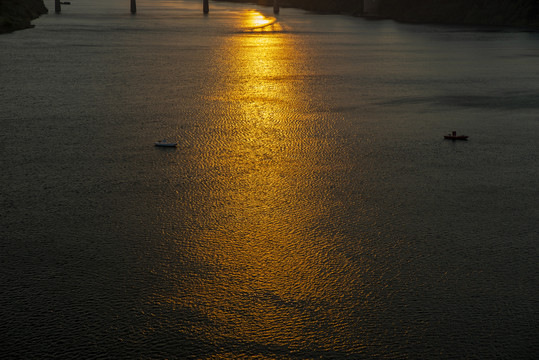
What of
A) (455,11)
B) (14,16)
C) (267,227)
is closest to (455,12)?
(455,11)

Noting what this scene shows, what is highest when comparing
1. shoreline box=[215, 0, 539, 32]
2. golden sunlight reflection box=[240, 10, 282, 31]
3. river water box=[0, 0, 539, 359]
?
shoreline box=[215, 0, 539, 32]

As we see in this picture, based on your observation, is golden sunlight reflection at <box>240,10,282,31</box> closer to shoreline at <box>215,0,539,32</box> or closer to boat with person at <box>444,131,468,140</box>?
shoreline at <box>215,0,539,32</box>

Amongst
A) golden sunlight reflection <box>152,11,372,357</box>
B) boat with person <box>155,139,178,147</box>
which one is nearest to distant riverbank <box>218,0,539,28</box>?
golden sunlight reflection <box>152,11,372,357</box>

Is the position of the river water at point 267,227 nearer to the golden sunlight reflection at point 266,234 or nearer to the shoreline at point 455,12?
the golden sunlight reflection at point 266,234

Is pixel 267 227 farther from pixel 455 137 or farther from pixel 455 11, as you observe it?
pixel 455 11

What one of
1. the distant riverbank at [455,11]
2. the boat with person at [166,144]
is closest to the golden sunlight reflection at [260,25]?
the distant riverbank at [455,11]

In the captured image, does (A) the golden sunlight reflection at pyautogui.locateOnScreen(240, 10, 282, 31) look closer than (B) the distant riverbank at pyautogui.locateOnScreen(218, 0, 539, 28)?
Yes
